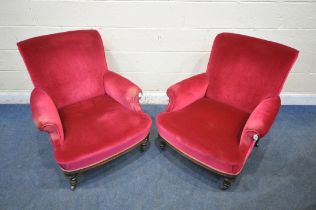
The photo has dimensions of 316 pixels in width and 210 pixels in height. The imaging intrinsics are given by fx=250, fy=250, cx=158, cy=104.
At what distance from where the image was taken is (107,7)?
209 cm

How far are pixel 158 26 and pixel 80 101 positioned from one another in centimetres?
93

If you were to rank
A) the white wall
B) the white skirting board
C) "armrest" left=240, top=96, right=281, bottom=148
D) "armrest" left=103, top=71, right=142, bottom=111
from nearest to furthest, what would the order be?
"armrest" left=240, top=96, right=281, bottom=148 < "armrest" left=103, top=71, right=142, bottom=111 < the white wall < the white skirting board

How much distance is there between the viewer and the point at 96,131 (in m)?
1.67

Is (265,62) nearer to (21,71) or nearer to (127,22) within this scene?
(127,22)

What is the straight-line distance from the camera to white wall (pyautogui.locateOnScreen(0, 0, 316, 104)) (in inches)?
82.1

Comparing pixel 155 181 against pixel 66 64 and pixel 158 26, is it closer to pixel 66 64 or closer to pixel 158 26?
pixel 66 64

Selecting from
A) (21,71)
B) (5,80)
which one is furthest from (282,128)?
(5,80)

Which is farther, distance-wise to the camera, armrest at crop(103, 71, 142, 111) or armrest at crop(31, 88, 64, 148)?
armrest at crop(103, 71, 142, 111)

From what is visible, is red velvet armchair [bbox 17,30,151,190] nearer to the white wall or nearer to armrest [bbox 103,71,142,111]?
armrest [bbox 103,71,142,111]

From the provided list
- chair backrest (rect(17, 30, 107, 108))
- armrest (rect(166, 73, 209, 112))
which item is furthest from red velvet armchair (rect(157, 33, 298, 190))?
chair backrest (rect(17, 30, 107, 108))

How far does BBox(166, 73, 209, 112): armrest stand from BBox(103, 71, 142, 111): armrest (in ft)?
0.78

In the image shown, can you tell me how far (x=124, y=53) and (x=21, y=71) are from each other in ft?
3.34

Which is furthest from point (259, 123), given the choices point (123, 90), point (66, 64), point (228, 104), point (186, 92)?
point (66, 64)

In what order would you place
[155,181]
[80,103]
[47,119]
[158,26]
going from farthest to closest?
[158,26], [80,103], [155,181], [47,119]
